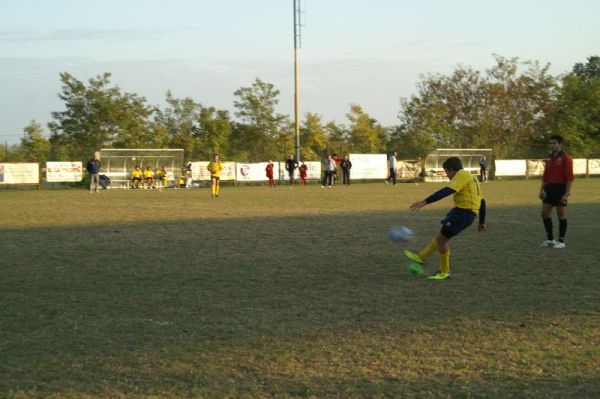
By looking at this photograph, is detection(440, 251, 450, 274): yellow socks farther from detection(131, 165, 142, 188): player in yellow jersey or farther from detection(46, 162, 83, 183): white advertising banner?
detection(46, 162, 83, 183): white advertising banner

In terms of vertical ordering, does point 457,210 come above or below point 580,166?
below

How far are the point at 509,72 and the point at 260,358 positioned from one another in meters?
61.8

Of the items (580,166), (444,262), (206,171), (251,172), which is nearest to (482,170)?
(580,166)

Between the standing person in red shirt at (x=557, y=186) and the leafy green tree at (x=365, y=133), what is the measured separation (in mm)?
45715

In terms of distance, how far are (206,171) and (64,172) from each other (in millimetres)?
8203

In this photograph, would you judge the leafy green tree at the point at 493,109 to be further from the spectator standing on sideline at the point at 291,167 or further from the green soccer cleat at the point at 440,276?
the green soccer cleat at the point at 440,276

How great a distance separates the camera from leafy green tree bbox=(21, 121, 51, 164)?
1730 inches

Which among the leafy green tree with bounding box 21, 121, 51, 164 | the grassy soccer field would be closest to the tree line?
A: the leafy green tree with bounding box 21, 121, 51, 164

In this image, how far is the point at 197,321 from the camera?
7.01 metres

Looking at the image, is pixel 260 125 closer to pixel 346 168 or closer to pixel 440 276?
pixel 346 168

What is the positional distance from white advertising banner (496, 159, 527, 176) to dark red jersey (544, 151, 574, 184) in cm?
4286

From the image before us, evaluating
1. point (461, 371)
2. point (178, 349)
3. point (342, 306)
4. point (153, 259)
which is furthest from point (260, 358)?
point (153, 259)

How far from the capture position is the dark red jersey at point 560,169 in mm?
12680

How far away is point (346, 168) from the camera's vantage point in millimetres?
44969
